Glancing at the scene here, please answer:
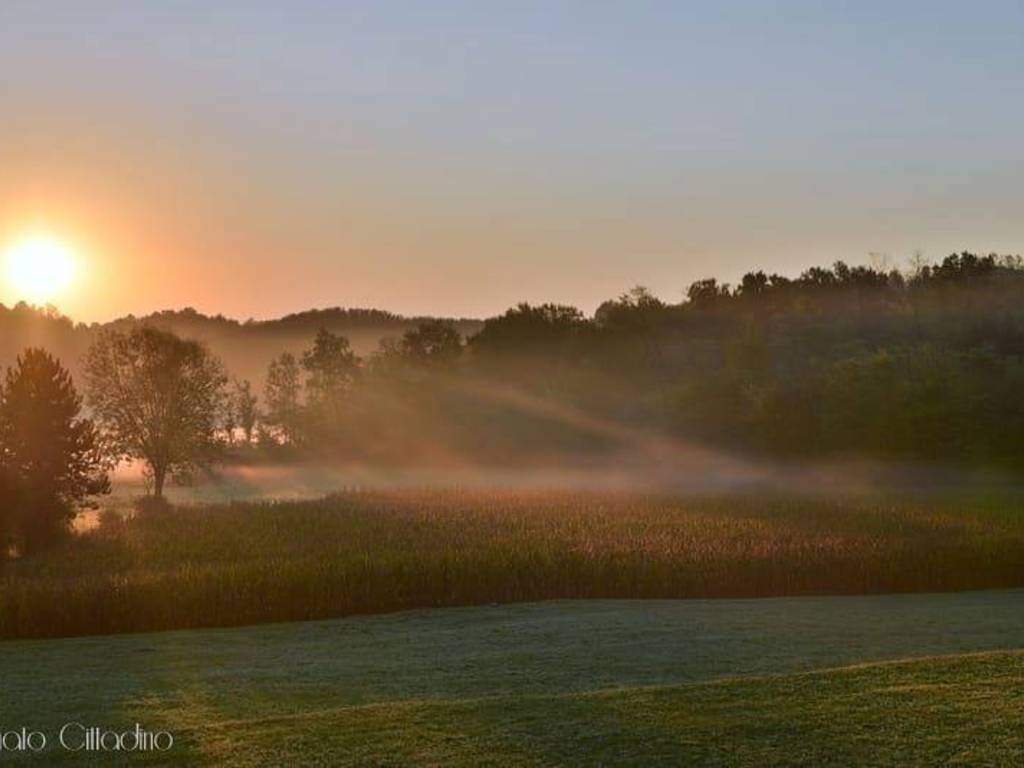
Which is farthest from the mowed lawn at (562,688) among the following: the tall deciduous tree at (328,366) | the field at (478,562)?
the tall deciduous tree at (328,366)

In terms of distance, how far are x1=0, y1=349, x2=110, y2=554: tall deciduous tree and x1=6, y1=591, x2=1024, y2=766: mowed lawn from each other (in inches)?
748

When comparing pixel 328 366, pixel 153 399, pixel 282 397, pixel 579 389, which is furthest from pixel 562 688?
pixel 282 397

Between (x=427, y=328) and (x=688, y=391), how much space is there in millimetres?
42738

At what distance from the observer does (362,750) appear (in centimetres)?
884

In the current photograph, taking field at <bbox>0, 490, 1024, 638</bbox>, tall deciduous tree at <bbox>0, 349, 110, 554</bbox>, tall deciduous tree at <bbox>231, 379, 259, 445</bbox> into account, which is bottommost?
field at <bbox>0, 490, 1024, 638</bbox>

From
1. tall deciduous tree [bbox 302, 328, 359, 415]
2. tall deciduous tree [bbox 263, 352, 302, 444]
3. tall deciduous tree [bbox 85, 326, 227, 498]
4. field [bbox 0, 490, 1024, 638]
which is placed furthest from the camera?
tall deciduous tree [bbox 302, 328, 359, 415]

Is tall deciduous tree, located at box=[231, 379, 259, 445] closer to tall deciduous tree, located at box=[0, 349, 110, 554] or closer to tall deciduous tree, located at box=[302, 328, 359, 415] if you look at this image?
tall deciduous tree, located at box=[302, 328, 359, 415]

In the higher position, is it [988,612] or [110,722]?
[110,722]

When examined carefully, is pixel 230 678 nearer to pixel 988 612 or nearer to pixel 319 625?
pixel 319 625

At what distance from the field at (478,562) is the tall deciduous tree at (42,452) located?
1.75 m

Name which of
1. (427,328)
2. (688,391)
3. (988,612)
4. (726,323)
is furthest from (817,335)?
(988,612)

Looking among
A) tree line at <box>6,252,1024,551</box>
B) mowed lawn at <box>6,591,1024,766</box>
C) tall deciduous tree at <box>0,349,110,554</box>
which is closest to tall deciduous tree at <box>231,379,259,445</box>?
tree line at <box>6,252,1024,551</box>

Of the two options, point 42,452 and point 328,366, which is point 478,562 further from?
point 328,366

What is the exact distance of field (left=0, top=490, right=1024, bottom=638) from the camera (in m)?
21.3
